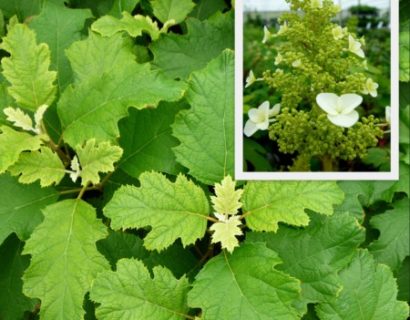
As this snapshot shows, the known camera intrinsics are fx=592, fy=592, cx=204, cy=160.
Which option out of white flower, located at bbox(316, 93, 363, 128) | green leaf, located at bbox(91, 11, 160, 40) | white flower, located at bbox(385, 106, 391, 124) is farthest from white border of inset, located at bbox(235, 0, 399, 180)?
green leaf, located at bbox(91, 11, 160, 40)

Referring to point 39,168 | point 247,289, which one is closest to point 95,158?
point 39,168

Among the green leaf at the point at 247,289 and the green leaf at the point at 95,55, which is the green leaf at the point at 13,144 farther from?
the green leaf at the point at 247,289

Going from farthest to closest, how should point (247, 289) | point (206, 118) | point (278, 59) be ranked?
point (278, 59) → point (206, 118) → point (247, 289)

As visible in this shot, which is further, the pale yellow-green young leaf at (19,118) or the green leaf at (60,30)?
the green leaf at (60,30)

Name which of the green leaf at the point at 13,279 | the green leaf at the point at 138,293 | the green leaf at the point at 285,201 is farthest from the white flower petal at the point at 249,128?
the green leaf at the point at 13,279

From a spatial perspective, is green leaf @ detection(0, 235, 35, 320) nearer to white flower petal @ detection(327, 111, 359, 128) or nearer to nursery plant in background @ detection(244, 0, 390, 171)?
nursery plant in background @ detection(244, 0, 390, 171)

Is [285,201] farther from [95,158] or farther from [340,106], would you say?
[95,158]
